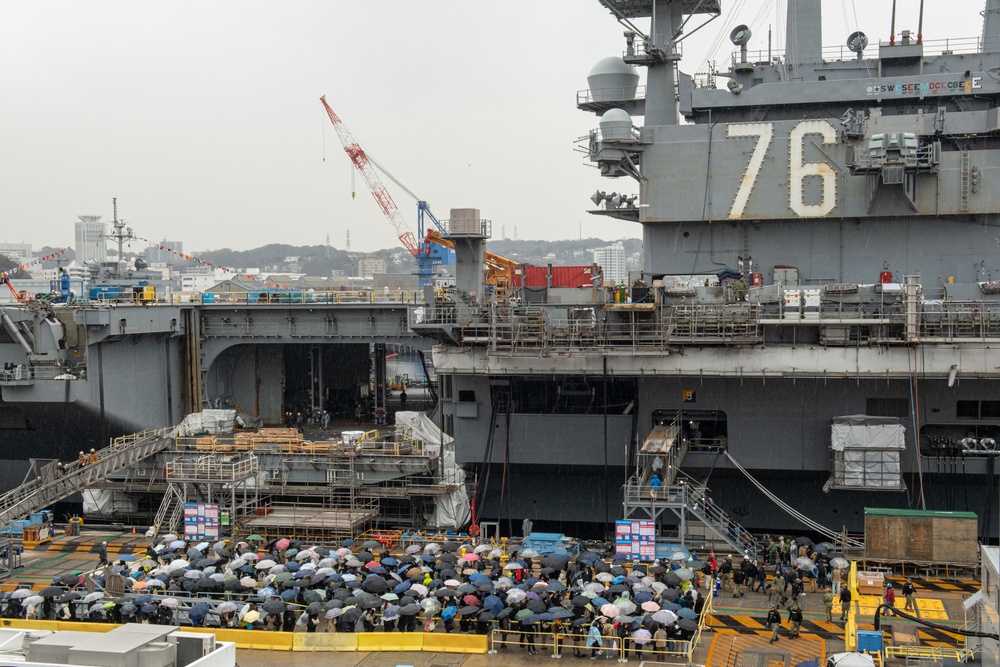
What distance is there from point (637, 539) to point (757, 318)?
671 cm

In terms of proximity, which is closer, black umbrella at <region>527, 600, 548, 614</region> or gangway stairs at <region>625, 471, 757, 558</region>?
black umbrella at <region>527, 600, 548, 614</region>

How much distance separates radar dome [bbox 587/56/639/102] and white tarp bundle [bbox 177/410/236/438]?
16362 mm

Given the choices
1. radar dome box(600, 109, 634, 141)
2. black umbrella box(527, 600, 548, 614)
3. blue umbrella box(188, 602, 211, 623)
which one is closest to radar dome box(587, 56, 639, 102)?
radar dome box(600, 109, 634, 141)

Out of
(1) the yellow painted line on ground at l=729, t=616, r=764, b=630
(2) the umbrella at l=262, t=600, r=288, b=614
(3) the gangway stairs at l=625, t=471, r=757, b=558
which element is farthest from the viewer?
(3) the gangway stairs at l=625, t=471, r=757, b=558

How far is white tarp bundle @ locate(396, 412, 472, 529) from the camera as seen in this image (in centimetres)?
3072

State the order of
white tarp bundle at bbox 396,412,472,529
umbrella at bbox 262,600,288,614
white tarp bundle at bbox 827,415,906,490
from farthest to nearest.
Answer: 1. white tarp bundle at bbox 396,412,472,529
2. white tarp bundle at bbox 827,415,906,490
3. umbrella at bbox 262,600,288,614

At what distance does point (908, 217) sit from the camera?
2873 centimetres

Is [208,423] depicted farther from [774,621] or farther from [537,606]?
[774,621]

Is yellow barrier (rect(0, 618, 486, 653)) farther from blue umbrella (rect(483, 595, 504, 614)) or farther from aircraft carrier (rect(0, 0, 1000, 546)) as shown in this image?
aircraft carrier (rect(0, 0, 1000, 546))

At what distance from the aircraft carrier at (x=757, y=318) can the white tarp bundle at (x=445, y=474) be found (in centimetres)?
68

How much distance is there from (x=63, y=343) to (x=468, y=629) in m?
19.4

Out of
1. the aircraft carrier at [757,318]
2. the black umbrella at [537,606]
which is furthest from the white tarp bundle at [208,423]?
the black umbrella at [537,606]

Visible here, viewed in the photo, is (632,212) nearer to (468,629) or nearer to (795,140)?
(795,140)

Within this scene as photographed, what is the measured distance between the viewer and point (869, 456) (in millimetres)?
25859
